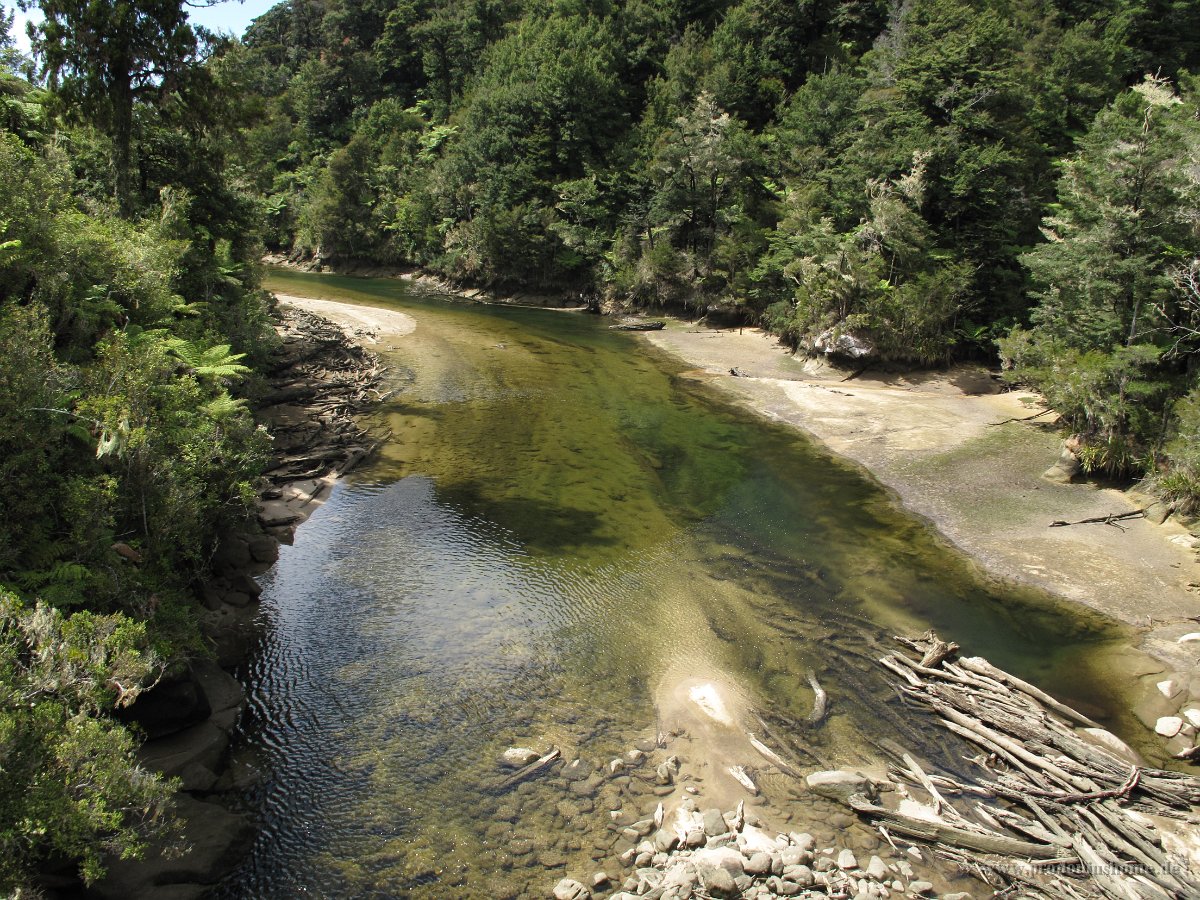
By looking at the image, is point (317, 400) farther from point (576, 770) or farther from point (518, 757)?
point (576, 770)

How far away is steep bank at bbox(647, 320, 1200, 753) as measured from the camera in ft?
50.4

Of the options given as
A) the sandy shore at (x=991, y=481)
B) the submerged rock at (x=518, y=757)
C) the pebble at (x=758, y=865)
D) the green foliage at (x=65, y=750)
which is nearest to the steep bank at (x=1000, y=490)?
the sandy shore at (x=991, y=481)

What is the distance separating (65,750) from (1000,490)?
24080 mm

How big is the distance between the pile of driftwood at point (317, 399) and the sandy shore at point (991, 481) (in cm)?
1837

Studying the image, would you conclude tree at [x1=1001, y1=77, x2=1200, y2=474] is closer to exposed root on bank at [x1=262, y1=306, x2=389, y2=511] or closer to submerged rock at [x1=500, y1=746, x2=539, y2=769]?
submerged rock at [x1=500, y1=746, x2=539, y2=769]

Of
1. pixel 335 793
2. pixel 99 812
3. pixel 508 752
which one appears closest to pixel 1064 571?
pixel 508 752

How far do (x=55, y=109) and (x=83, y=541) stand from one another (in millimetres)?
20110

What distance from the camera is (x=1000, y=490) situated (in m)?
21.5

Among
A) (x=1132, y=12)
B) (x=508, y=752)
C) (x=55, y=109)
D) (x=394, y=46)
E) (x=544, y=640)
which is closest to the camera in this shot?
(x=508, y=752)

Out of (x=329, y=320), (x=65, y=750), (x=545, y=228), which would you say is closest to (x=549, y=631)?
(x=65, y=750)

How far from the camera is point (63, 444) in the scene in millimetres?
10352

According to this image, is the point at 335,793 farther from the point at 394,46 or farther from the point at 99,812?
the point at 394,46

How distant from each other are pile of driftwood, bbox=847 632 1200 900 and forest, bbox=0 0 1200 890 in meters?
10.7

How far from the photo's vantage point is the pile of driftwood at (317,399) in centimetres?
2250
